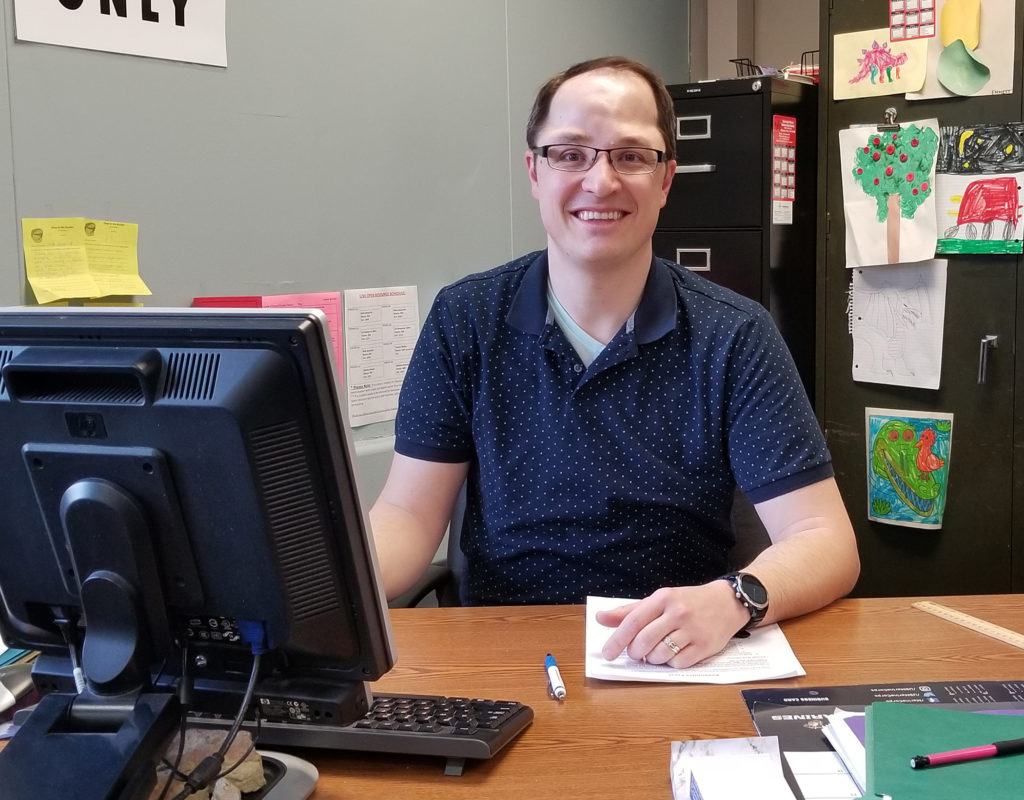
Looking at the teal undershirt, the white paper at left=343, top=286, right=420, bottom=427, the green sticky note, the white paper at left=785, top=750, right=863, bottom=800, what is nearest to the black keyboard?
the white paper at left=785, top=750, right=863, bottom=800

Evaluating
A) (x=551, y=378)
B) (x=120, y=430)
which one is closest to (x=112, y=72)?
(x=551, y=378)

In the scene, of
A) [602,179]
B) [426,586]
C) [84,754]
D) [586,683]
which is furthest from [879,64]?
[84,754]

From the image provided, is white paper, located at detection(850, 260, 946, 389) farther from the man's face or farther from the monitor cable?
the monitor cable

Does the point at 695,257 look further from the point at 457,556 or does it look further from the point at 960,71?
the point at 457,556

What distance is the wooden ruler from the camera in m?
1.25

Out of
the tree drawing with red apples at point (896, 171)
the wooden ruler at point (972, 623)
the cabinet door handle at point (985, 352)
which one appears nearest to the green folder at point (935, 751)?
the wooden ruler at point (972, 623)

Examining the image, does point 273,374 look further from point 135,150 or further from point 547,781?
point 135,150

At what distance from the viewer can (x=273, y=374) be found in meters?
0.77

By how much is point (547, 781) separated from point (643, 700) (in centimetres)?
19

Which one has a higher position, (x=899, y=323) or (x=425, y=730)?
(x=899, y=323)

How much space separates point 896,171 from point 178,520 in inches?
102

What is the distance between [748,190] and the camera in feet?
9.92

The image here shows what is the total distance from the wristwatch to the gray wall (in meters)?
0.69

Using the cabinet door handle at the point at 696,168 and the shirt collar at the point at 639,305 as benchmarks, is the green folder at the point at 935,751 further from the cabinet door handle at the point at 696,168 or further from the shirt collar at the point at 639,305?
the cabinet door handle at the point at 696,168
